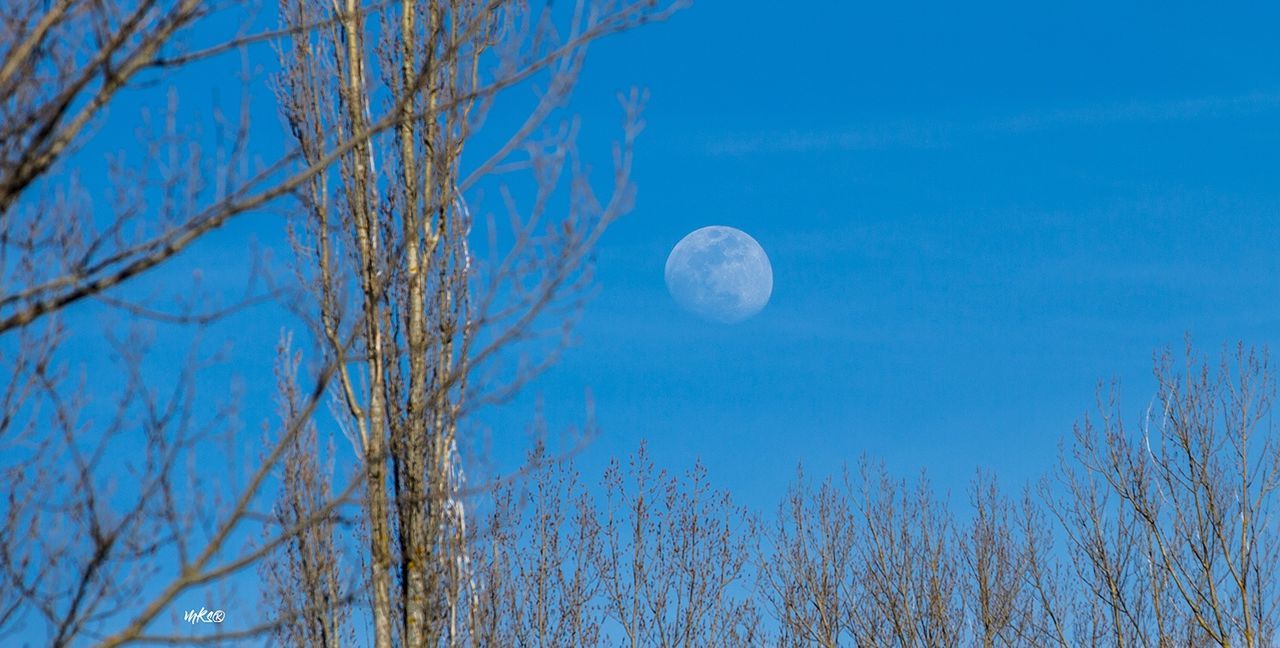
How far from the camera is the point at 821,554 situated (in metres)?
17.6

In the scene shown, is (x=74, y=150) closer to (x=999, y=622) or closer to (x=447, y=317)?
(x=447, y=317)

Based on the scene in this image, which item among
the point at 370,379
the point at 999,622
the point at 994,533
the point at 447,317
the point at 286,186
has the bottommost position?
the point at 286,186

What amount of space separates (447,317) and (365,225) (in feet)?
2.36

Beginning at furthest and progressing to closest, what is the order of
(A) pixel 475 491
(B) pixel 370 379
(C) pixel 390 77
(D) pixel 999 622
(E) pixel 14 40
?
(D) pixel 999 622, (C) pixel 390 77, (B) pixel 370 379, (A) pixel 475 491, (E) pixel 14 40

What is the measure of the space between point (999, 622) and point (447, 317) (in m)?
11.9

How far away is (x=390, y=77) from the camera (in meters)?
8.04

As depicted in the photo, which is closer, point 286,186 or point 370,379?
point 286,186

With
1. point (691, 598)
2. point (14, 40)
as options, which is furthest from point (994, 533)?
point (14, 40)

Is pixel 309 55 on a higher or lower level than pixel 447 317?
higher

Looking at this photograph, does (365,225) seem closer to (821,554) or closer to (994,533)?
(821,554)

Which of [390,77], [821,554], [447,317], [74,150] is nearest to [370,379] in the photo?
[447,317]

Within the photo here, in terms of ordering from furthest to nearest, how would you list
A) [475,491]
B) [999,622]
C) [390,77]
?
1. [999,622]
2. [390,77]
3. [475,491]

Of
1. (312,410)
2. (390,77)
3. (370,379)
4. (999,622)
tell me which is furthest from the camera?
(999,622)

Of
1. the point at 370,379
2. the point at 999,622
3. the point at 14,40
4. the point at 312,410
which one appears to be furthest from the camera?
the point at 999,622
